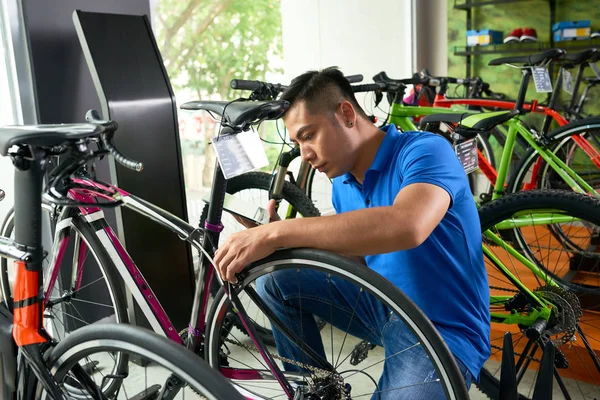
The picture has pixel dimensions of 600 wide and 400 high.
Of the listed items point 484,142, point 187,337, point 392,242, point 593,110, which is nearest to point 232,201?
point 187,337

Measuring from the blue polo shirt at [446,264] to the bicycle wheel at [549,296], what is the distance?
1.16 ft

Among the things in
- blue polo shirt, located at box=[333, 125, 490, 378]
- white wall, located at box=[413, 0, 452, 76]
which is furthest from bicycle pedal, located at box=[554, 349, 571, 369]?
white wall, located at box=[413, 0, 452, 76]

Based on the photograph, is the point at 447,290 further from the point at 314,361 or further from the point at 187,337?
the point at 187,337

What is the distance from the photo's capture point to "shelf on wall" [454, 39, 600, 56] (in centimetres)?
403

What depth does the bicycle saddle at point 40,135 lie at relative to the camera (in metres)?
1.18

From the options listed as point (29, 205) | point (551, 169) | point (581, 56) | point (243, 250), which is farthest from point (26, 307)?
point (581, 56)

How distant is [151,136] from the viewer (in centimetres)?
217

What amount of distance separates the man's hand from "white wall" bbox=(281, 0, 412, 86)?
263 cm

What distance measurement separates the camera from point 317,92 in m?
1.46

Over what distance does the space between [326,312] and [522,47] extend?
11.1 ft

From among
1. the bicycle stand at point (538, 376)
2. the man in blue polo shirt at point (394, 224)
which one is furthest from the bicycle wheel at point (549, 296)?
the man in blue polo shirt at point (394, 224)

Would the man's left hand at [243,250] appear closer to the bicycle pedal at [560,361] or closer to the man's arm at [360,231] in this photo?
the man's arm at [360,231]

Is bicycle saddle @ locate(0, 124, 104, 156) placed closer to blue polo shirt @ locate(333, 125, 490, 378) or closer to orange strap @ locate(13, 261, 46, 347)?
orange strap @ locate(13, 261, 46, 347)

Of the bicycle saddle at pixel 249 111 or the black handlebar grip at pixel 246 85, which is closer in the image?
the bicycle saddle at pixel 249 111
